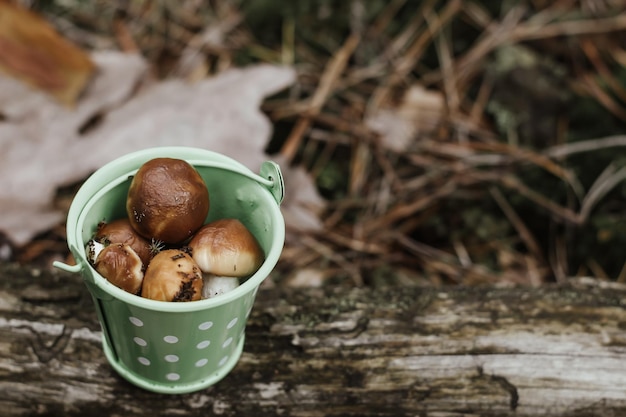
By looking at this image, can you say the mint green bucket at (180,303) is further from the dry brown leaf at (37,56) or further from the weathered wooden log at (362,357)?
the dry brown leaf at (37,56)

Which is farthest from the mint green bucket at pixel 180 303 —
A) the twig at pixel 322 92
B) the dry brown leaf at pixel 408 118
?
the dry brown leaf at pixel 408 118

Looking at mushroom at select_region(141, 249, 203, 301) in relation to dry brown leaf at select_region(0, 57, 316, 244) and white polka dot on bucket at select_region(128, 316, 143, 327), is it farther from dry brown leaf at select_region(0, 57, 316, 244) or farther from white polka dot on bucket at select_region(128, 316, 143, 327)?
dry brown leaf at select_region(0, 57, 316, 244)

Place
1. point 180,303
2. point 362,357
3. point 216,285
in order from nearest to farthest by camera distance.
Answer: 1. point 180,303
2. point 216,285
3. point 362,357

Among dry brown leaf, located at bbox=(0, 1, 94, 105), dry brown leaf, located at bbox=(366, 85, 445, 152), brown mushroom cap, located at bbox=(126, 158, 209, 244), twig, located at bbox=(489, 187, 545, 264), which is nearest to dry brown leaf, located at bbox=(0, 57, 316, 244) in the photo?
dry brown leaf, located at bbox=(0, 1, 94, 105)

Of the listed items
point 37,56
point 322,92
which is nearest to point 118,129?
point 37,56

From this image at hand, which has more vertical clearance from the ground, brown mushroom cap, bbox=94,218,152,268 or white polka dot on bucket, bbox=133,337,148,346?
brown mushroom cap, bbox=94,218,152,268

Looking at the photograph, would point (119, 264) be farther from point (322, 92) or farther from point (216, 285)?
point (322, 92)

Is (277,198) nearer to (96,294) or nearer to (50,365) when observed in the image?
(96,294)
